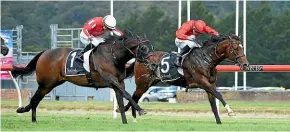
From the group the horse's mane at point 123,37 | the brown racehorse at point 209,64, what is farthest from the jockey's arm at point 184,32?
the horse's mane at point 123,37

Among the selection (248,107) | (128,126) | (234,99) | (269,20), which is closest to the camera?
(128,126)

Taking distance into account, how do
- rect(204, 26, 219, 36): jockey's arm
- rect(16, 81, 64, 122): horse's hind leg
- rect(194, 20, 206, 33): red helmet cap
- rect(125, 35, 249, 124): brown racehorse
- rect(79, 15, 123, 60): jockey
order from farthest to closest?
rect(194, 20, 206, 33): red helmet cap
rect(204, 26, 219, 36): jockey's arm
rect(125, 35, 249, 124): brown racehorse
rect(16, 81, 64, 122): horse's hind leg
rect(79, 15, 123, 60): jockey

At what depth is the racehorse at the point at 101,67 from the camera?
16.0 metres

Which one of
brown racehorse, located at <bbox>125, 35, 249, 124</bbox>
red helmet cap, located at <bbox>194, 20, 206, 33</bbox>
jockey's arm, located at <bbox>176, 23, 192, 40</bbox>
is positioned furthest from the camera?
jockey's arm, located at <bbox>176, 23, 192, 40</bbox>

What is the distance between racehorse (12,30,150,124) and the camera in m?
16.0

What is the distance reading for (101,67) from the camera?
16172 mm

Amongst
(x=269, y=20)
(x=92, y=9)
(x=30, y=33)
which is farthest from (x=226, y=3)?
(x=269, y=20)

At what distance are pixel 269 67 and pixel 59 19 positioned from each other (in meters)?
50.6

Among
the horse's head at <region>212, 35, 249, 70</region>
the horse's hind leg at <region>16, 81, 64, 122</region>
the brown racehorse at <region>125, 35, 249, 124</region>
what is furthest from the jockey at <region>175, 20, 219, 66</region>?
the horse's hind leg at <region>16, 81, 64, 122</region>

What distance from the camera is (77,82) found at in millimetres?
16922

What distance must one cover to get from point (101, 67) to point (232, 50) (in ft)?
8.33

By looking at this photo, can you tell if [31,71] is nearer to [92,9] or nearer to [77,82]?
[77,82]

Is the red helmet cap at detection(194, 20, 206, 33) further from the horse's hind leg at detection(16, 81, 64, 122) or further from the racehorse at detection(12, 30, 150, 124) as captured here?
the horse's hind leg at detection(16, 81, 64, 122)

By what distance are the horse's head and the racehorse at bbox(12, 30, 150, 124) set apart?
1.77 metres
